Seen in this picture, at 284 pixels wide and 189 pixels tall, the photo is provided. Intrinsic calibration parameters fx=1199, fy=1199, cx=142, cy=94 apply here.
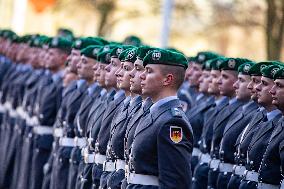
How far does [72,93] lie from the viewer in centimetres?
1400

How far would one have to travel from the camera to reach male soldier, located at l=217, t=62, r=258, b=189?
1202 cm

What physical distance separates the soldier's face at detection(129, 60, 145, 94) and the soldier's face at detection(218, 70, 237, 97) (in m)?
2.71

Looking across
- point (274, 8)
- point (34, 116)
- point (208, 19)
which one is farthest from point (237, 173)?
point (208, 19)

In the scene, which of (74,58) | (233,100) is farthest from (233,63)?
(74,58)

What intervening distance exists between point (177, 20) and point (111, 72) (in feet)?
88.2

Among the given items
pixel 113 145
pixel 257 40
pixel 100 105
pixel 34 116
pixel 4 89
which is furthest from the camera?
pixel 257 40

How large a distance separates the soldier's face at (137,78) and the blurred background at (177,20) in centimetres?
1362

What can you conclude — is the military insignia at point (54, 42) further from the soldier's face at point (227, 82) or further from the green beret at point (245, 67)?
the green beret at point (245, 67)

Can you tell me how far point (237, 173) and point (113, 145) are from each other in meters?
1.53

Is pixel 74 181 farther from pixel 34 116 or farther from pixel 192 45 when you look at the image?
pixel 192 45

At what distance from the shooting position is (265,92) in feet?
36.4

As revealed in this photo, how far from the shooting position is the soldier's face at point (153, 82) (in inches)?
381

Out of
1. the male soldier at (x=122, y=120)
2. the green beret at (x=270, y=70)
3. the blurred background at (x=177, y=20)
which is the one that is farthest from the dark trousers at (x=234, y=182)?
the blurred background at (x=177, y=20)

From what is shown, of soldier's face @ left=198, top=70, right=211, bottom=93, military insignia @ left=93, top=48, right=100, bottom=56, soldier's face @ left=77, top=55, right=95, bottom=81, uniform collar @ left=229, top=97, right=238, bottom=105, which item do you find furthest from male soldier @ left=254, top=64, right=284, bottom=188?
soldier's face @ left=198, top=70, right=211, bottom=93
